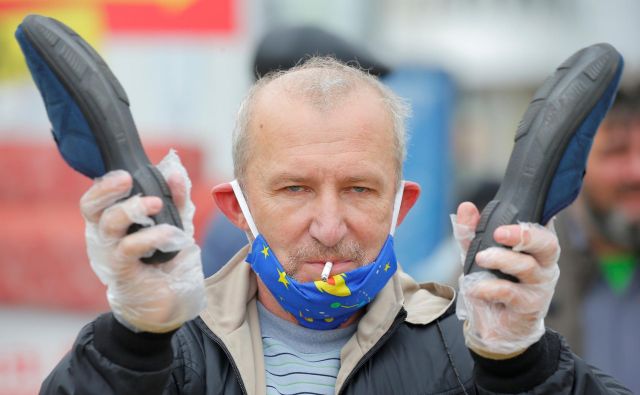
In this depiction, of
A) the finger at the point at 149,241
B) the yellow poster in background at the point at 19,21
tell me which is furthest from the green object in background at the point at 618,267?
the yellow poster in background at the point at 19,21

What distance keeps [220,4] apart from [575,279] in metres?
4.02

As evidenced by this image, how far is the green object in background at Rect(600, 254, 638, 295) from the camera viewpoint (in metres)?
3.99

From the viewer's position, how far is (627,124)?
4.02 m

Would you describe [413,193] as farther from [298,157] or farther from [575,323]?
[575,323]

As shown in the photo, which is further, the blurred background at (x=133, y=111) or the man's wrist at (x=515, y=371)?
the blurred background at (x=133, y=111)

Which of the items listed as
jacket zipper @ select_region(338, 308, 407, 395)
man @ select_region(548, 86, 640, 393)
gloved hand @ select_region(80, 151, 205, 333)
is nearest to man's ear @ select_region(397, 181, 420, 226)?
jacket zipper @ select_region(338, 308, 407, 395)

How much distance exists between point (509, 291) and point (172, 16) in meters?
5.75

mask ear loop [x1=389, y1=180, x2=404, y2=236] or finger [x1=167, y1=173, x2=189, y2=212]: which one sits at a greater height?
finger [x1=167, y1=173, x2=189, y2=212]

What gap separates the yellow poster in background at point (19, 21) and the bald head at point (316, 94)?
5.20 m

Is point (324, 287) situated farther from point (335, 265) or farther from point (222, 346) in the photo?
point (222, 346)

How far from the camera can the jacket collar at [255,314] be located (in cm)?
223

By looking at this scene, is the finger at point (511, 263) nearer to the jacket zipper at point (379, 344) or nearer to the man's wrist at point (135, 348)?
the jacket zipper at point (379, 344)

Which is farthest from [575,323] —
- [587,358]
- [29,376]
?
[29,376]

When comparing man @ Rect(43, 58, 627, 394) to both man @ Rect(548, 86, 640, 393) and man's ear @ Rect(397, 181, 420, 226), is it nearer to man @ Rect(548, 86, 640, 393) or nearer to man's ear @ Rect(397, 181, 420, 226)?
man's ear @ Rect(397, 181, 420, 226)
